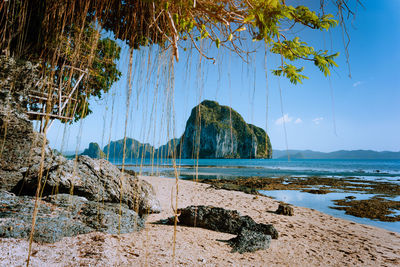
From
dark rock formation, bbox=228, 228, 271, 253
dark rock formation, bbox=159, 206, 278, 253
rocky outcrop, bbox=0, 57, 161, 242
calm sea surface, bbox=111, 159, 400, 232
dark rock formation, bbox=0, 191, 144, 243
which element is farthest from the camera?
calm sea surface, bbox=111, 159, 400, 232

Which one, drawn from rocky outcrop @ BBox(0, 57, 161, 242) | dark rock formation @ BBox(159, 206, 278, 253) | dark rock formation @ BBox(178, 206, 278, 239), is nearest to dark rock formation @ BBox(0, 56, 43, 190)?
rocky outcrop @ BBox(0, 57, 161, 242)

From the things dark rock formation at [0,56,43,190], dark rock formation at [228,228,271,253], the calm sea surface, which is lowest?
the calm sea surface

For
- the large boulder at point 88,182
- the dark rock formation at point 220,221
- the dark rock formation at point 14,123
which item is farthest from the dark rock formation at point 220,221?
the dark rock formation at point 14,123

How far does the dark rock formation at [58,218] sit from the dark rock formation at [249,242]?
120 cm

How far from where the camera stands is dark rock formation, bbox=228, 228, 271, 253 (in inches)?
95.0

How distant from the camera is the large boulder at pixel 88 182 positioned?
2598 millimetres

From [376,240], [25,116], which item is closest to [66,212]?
[25,116]

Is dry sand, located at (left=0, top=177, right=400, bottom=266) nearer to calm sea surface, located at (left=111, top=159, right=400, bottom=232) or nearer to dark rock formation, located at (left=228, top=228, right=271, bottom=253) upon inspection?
dark rock formation, located at (left=228, top=228, right=271, bottom=253)

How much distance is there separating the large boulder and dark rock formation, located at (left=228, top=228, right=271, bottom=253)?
1352mm

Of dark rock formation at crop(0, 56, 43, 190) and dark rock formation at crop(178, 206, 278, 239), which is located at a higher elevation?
dark rock formation at crop(0, 56, 43, 190)

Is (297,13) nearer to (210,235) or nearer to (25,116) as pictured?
(210,235)

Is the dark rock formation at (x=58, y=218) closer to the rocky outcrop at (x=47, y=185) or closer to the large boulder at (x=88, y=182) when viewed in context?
the rocky outcrop at (x=47, y=185)

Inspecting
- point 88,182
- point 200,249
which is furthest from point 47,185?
point 200,249

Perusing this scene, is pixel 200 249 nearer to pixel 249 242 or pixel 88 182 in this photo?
pixel 249 242
